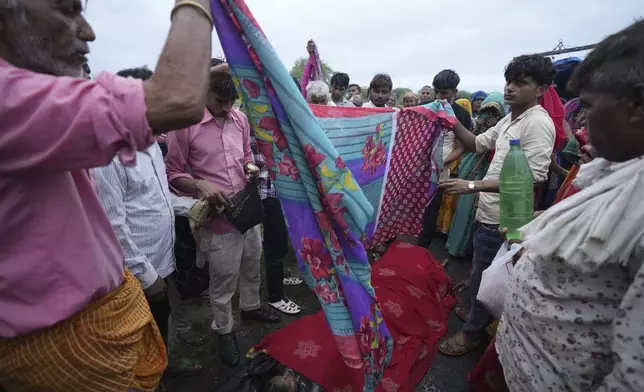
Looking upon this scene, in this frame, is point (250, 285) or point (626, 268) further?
point (250, 285)

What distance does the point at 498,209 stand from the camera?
8.55 feet

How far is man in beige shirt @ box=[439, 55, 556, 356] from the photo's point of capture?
2.33m

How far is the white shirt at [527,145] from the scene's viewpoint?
7.59ft

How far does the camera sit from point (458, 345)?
2791 mm

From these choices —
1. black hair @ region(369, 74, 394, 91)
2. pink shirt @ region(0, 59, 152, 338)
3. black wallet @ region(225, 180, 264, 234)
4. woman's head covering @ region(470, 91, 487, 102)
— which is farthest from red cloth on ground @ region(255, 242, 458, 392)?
woman's head covering @ region(470, 91, 487, 102)

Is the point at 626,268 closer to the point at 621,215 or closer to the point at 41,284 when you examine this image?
the point at 621,215

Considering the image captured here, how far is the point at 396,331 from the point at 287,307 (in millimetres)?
1260

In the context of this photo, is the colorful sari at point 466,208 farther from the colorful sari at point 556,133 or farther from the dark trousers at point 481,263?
the dark trousers at point 481,263

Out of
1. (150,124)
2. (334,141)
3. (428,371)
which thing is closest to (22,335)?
(150,124)

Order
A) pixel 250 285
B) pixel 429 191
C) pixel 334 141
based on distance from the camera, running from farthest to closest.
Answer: pixel 250 285 < pixel 429 191 < pixel 334 141

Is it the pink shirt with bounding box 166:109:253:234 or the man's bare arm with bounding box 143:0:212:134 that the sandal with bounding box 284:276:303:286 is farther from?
the man's bare arm with bounding box 143:0:212:134

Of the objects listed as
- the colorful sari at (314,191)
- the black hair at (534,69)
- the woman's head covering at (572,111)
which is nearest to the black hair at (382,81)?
the woman's head covering at (572,111)

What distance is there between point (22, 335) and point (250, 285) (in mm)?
2186

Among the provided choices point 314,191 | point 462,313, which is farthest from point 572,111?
point 314,191
